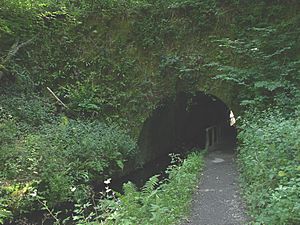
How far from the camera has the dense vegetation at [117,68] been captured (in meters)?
9.89

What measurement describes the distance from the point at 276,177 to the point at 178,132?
39.0 feet

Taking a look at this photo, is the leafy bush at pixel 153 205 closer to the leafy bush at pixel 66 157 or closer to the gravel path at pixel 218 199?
the gravel path at pixel 218 199

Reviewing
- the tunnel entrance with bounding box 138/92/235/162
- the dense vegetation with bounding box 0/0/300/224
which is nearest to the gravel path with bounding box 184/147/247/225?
the dense vegetation with bounding box 0/0/300/224

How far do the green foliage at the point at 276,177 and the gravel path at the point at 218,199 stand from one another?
0.89 feet

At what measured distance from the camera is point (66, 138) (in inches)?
398

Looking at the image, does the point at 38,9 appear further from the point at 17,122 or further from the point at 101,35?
the point at 17,122

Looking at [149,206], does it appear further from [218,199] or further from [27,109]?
[27,109]

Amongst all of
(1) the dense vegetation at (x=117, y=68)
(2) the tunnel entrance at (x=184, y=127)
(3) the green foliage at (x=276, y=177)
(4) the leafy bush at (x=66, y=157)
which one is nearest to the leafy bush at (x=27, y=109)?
(1) the dense vegetation at (x=117, y=68)

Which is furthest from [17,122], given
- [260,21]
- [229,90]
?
[260,21]

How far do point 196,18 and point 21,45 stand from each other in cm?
592

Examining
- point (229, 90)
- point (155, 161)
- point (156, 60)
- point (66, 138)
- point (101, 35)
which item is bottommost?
point (155, 161)

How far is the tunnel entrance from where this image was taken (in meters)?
13.5

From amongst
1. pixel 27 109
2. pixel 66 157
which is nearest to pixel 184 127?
pixel 27 109

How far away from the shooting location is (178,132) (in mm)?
17234
